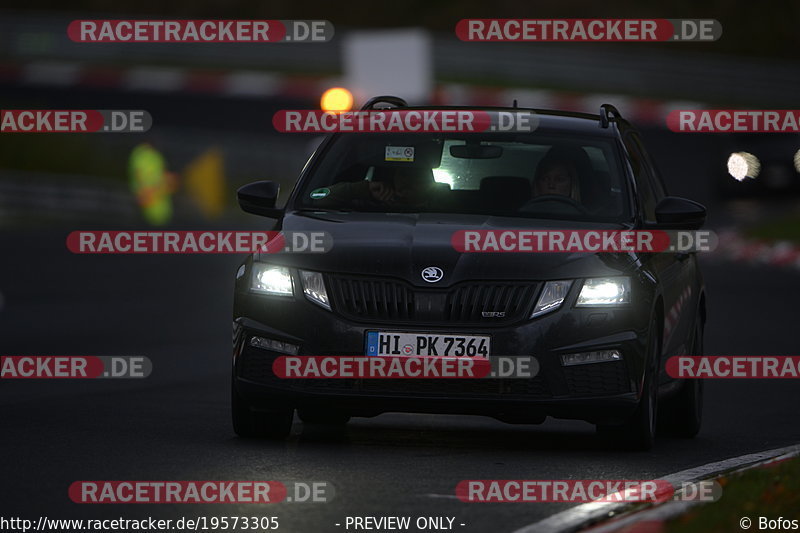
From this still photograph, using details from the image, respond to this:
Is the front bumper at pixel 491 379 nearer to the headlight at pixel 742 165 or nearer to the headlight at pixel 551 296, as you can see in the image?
the headlight at pixel 551 296

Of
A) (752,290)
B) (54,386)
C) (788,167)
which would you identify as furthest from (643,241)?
(788,167)

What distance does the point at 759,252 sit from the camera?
1179 inches

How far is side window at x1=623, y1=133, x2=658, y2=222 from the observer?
10969mm

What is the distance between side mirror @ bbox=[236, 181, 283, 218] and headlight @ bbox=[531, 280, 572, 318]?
5.77ft

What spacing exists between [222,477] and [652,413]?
2.55 m

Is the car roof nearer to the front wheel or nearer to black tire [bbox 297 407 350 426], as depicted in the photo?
black tire [bbox 297 407 350 426]

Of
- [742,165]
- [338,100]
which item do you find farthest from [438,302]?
[742,165]

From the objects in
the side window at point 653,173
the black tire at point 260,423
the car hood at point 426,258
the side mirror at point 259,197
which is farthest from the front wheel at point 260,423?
the side window at point 653,173

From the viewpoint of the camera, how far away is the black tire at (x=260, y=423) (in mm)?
10094

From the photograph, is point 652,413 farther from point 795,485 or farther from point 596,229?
point 795,485

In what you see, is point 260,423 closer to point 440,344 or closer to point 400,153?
point 440,344

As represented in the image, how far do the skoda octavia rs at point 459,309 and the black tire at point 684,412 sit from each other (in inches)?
23.2

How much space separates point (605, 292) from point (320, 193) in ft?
6.19

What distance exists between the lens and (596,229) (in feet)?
33.6
